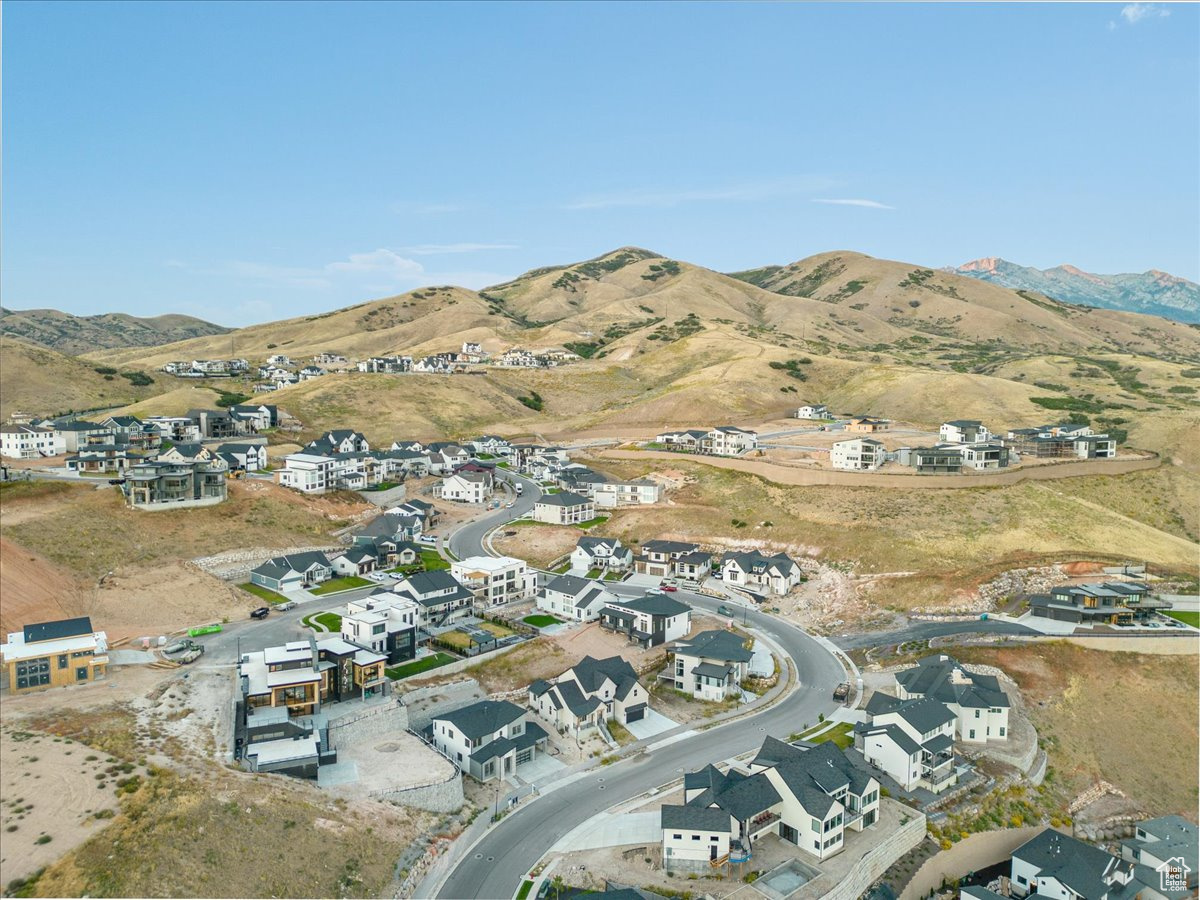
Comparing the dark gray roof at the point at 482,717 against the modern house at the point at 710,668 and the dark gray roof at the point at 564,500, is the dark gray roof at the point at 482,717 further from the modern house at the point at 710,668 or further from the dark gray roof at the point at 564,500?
the dark gray roof at the point at 564,500

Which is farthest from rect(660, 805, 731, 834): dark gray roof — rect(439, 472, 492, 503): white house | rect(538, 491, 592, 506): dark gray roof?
rect(439, 472, 492, 503): white house

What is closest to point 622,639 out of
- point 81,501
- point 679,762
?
point 679,762

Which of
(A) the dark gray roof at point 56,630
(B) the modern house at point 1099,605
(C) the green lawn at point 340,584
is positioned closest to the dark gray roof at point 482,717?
(A) the dark gray roof at point 56,630

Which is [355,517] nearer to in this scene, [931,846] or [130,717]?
[130,717]

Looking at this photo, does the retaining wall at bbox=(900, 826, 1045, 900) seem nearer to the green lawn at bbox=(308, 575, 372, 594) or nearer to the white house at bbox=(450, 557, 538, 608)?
the white house at bbox=(450, 557, 538, 608)

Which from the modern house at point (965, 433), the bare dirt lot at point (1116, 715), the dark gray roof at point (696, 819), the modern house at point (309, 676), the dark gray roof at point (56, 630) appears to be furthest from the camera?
the modern house at point (965, 433)

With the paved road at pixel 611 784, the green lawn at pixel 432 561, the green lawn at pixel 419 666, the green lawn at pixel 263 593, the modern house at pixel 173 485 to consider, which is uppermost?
the modern house at pixel 173 485
